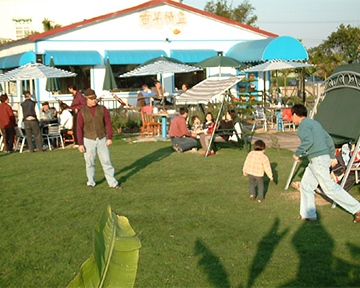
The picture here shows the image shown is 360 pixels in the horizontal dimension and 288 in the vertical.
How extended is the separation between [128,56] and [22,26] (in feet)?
76.3

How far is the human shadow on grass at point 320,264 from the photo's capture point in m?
4.83

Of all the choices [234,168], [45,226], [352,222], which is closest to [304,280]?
[352,222]

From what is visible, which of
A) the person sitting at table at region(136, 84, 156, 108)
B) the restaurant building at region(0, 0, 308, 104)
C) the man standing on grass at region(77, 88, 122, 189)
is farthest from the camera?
Result: the restaurant building at region(0, 0, 308, 104)

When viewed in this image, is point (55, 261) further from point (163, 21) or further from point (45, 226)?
point (163, 21)

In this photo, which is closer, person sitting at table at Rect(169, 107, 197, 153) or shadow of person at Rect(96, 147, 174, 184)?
shadow of person at Rect(96, 147, 174, 184)

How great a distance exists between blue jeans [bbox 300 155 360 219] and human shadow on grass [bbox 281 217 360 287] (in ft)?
1.50

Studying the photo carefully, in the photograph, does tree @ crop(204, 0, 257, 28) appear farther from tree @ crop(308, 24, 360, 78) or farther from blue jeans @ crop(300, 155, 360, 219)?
blue jeans @ crop(300, 155, 360, 219)

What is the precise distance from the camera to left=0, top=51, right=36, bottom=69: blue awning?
72.8 ft

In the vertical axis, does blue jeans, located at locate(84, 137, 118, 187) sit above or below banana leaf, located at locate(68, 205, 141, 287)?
below

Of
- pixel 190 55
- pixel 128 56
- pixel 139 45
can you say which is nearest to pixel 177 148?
pixel 128 56

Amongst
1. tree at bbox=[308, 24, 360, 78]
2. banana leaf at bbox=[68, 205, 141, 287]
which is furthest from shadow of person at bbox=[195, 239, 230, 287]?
tree at bbox=[308, 24, 360, 78]

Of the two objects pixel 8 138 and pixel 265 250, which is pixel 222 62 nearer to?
pixel 8 138

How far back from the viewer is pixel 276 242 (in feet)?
19.7

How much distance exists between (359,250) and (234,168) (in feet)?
17.5
